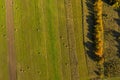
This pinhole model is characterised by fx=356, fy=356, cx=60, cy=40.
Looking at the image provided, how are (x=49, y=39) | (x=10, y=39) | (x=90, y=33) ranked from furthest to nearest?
(x=10, y=39)
(x=49, y=39)
(x=90, y=33)

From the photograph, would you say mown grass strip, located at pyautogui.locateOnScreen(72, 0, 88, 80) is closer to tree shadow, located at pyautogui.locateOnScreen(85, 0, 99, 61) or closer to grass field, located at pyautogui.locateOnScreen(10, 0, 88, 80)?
grass field, located at pyautogui.locateOnScreen(10, 0, 88, 80)

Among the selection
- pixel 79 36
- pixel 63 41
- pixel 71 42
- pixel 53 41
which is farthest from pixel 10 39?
pixel 79 36

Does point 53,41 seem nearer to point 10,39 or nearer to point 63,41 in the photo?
point 63,41

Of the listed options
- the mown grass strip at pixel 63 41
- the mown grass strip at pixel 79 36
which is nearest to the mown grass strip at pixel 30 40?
the mown grass strip at pixel 63 41

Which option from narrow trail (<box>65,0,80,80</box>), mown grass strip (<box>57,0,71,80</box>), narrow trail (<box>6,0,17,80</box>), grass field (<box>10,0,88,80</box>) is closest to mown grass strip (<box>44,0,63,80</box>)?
grass field (<box>10,0,88,80</box>)

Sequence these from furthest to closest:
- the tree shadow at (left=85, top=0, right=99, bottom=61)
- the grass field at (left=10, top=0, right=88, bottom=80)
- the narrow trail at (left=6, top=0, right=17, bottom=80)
Result: the narrow trail at (left=6, top=0, right=17, bottom=80), the tree shadow at (left=85, top=0, right=99, bottom=61), the grass field at (left=10, top=0, right=88, bottom=80)

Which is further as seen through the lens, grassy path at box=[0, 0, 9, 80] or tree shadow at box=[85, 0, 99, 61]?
grassy path at box=[0, 0, 9, 80]

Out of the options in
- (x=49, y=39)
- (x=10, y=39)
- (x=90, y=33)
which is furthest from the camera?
(x=10, y=39)

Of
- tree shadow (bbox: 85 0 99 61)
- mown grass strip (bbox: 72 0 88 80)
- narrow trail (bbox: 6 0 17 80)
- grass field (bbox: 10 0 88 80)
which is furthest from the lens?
narrow trail (bbox: 6 0 17 80)

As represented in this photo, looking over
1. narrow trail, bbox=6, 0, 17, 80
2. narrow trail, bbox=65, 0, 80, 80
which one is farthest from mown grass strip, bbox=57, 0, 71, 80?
narrow trail, bbox=6, 0, 17, 80

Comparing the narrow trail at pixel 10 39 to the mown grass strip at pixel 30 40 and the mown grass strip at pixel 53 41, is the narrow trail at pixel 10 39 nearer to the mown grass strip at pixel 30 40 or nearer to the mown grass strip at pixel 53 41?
the mown grass strip at pixel 30 40

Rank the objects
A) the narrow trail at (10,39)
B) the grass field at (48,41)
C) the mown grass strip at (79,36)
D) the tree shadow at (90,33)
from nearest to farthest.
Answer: the mown grass strip at (79,36)
the grass field at (48,41)
the tree shadow at (90,33)
the narrow trail at (10,39)

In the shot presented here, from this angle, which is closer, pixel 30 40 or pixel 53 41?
pixel 53 41

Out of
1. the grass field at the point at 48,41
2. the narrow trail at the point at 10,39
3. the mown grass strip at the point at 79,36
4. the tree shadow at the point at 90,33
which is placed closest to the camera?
the mown grass strip at the point at 79,36
